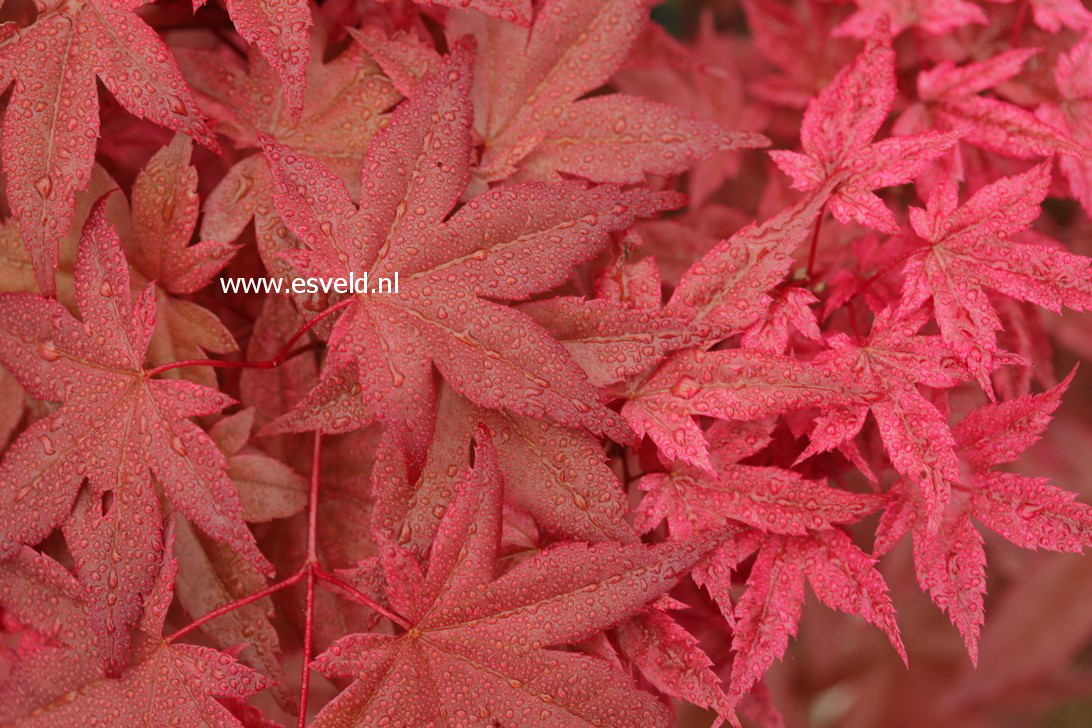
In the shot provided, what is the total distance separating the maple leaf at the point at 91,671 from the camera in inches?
28.3

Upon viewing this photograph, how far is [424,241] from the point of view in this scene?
70 cm

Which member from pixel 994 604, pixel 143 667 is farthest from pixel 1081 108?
→ pixel 994 604

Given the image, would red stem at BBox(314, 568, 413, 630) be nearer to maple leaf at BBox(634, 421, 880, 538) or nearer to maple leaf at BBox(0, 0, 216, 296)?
maple leaf at BBox(634, 421, 880, 538)

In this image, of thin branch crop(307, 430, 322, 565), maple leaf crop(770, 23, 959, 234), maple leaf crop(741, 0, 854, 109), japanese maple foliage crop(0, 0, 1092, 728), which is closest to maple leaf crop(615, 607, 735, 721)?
japanese maple foliage crop(0, 0, 1092, 728)

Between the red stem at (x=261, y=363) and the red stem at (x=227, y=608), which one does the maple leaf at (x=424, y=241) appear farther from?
the red stem at (x=227, y=608)

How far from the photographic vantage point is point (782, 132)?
1.15 m

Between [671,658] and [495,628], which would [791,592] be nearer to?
[671,658]

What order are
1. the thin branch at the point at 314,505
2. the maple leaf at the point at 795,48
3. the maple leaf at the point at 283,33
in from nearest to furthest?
the maple leaf at the point at 283,33
the thin branch at the point at 314,505
the maple leaf at the point at 795,48

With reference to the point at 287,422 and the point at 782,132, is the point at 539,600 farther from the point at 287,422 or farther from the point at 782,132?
the point at 782,132

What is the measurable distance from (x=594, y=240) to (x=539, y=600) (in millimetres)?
333

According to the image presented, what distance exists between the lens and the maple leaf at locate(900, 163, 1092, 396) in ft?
2.35

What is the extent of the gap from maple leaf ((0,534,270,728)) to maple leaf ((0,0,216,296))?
1.00ft

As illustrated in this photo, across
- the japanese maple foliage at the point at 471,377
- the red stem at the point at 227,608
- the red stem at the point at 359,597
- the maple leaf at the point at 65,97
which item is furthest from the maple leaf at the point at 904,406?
the maple leaf at the point at 65,97

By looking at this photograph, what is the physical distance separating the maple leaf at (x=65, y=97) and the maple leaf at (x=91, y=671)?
0.31 m
